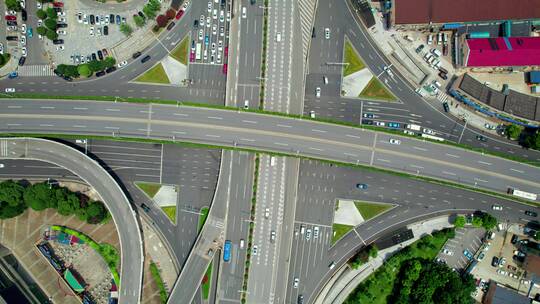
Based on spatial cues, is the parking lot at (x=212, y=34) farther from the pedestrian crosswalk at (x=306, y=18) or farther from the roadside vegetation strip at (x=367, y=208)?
the roadside vegetation strip at (x=367, y=208)

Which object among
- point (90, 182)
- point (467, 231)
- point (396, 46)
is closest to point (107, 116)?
point (90, 182)

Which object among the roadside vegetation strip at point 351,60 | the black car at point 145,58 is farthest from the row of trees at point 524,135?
the black car at point 145,58

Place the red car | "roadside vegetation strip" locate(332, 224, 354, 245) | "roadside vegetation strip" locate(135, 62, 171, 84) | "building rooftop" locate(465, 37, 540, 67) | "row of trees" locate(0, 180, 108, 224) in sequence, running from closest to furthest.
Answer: "building rooftop" locate(465, 37, 540, 67), "row of trees" locate(0, 180, 108, 224), "roadside vegetation strip" locate(332, 224, 354, 245), "roadside vegetation strip" locate(135, 62, 171, 84), the red car

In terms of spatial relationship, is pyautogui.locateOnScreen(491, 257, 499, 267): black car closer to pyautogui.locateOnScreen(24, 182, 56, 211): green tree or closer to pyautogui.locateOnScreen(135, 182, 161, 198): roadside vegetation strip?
pyautogui.locateOnScreen(135, 182, 161, 198): roadside vegetation strip

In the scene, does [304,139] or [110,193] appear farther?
[110,193]

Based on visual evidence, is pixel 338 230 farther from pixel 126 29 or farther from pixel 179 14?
pixel 126 29

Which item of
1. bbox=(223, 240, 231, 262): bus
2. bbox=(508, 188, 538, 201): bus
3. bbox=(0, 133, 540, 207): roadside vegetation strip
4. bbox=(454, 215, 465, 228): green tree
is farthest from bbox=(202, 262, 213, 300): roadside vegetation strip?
bbox=(508, 188, 538, 201): bus

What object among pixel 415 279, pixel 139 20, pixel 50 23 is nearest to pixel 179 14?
pixel 139 20
